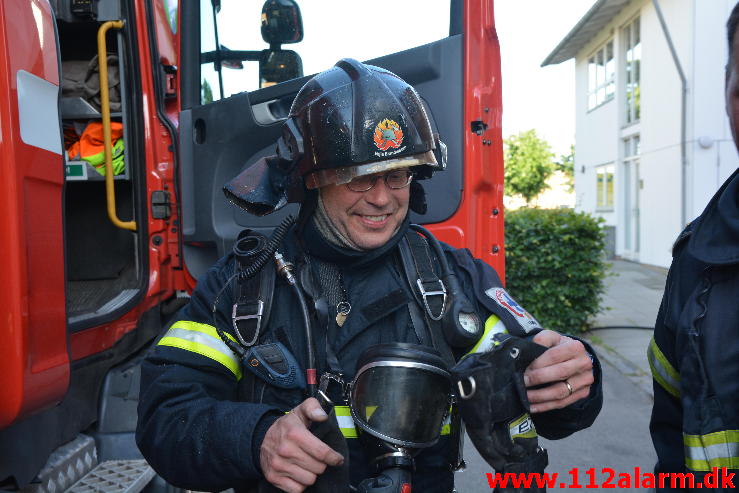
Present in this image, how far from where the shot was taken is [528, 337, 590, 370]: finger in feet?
4.58

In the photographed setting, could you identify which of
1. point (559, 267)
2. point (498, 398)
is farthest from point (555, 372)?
point (559, 267)

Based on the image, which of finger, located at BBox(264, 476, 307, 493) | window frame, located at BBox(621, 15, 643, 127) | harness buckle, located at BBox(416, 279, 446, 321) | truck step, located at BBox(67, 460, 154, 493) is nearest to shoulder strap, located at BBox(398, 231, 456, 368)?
harness buckle, located at BBox(416, 279, 446, 321)

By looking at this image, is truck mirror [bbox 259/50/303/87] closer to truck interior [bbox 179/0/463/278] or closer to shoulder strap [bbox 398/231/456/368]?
truck interior [bbox 179/0/463/278]

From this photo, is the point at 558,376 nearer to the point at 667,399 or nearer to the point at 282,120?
the point at 667,399

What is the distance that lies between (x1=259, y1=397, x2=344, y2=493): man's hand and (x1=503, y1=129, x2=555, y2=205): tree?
22681mm

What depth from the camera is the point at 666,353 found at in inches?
58.9

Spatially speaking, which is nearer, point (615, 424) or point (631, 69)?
point (615, 424)

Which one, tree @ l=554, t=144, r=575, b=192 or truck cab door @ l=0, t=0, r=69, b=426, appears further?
tree @ l=554, t=144, r=575, b=192

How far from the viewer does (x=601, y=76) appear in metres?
16.1

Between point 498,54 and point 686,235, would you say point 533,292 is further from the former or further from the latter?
point 686,235

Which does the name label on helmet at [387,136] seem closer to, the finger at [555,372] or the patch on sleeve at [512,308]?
the patch on sleeve at [512,308]

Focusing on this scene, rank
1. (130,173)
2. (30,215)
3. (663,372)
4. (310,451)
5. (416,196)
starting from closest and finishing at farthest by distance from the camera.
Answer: (310,451)
(663,372)
(30,215)
(416,196)
(130,173)

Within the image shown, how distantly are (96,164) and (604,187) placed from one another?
15.3 metres

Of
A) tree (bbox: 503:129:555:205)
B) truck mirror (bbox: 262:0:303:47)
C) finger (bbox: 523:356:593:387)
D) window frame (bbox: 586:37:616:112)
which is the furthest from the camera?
tree (bbox: 503:129:555:205)
